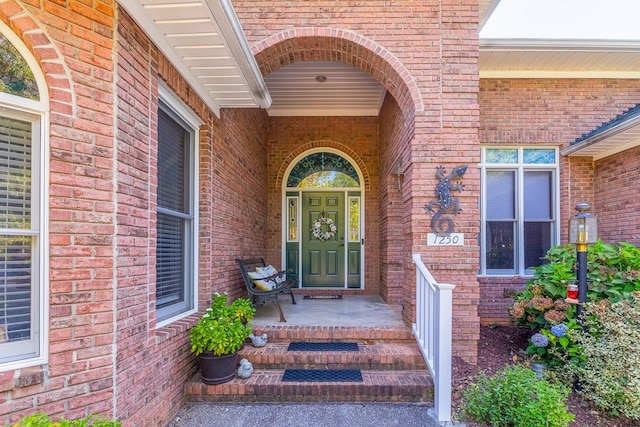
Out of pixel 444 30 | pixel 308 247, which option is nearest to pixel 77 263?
pixel 444 30

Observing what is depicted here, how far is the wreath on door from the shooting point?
653cm

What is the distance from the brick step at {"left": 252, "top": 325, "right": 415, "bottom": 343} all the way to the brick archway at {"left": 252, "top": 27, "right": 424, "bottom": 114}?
237 cm

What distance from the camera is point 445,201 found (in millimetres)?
3455

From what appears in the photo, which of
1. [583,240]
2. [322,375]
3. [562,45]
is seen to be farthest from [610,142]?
[322,375]

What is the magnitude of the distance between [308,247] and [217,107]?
355cm

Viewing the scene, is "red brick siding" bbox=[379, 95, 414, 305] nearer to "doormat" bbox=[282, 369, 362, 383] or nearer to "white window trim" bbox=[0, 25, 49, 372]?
"doormat" bbox=[282, 369, 362, 383]

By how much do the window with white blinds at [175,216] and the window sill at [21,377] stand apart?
A: 99cm

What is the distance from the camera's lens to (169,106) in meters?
2.85

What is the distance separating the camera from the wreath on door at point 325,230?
6531mm

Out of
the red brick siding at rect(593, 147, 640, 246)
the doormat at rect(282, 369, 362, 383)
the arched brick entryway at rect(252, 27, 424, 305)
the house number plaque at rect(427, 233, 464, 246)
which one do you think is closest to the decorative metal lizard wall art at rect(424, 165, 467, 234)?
the house number plaque at rect(427, 233, 464, 246)

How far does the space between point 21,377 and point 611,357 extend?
13.7ft

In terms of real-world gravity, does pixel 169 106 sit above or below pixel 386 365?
above

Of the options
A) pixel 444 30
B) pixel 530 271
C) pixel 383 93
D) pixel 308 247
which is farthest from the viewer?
pixel 308 247

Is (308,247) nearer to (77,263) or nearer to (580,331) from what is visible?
(580,331)
